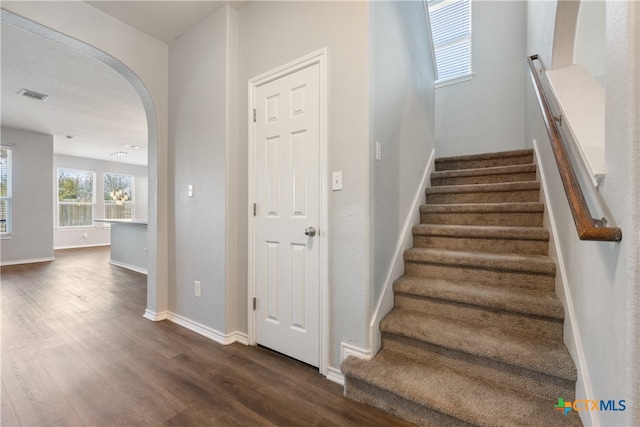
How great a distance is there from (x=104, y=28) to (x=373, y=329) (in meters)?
3.28

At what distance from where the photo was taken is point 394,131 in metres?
2.12

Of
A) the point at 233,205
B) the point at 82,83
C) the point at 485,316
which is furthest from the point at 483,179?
the point at 82,83

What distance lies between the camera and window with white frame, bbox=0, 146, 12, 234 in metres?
5.57

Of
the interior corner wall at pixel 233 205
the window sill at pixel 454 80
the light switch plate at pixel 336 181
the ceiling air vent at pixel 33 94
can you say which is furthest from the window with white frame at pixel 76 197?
the window sill at pixel 454 80

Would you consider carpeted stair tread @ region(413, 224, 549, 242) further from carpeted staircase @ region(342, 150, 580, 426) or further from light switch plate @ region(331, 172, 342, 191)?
light switch plate @ region(331, 172, 342, 191)

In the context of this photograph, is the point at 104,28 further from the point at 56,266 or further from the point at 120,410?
the point at 56,266

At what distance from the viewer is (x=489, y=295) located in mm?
1709

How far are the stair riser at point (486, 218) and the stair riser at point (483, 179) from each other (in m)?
0.63

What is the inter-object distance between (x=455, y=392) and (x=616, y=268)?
0.90 m

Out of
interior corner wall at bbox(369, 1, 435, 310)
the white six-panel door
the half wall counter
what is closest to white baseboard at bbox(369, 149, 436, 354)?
interior corner wall at bbox(369, 1, 435, 310)

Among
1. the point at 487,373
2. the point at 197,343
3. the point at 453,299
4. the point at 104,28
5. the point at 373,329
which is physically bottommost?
the point at 197,343

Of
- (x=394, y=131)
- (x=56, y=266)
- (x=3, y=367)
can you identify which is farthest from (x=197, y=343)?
(x=56, y=266)

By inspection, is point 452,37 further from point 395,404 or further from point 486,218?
point 395,404

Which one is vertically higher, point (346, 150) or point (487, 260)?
point (346, 150)
